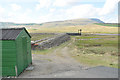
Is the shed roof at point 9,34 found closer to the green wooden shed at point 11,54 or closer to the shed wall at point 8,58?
the green wooden shed at point 11,54

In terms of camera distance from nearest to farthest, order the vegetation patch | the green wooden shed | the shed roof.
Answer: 1. the green wooden shed
2. the shed roof
3. the vegetation patch

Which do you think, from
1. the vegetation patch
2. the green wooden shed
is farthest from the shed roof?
the vegetation patch

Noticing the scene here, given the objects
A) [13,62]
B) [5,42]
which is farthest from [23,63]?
[5,42]

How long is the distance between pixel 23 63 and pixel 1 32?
4.51m

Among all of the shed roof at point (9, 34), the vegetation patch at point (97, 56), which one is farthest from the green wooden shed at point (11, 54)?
the vegetation patch at point (97, 56)

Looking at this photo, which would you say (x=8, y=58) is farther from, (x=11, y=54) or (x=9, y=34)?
(x=9, y=34)

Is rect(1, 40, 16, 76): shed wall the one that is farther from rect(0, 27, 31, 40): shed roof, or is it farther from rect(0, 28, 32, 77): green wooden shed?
rect(0, 27, 31, 40): shed roof

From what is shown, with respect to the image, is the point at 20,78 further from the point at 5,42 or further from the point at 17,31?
the point at 17,31

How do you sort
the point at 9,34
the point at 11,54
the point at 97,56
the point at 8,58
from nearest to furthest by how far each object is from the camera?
the point at 11,54 < the point at 8,58 < the point at 9,34 < the point at 97,56

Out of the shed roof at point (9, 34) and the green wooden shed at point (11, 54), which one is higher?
the shed roof at point (9, 34)

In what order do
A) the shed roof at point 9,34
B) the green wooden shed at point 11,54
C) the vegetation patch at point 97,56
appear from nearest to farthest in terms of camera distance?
1. the green wooden shed at point 11,54
2. the shed roof at point 9,34
3. the vegetation patch at point 97,56

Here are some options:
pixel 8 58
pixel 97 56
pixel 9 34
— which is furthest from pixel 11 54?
pixel 97 56

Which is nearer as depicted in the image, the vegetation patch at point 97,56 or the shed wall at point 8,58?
the shed wall at point 8,58

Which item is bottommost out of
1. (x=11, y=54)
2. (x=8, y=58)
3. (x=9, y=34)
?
(x=8, y=58)
